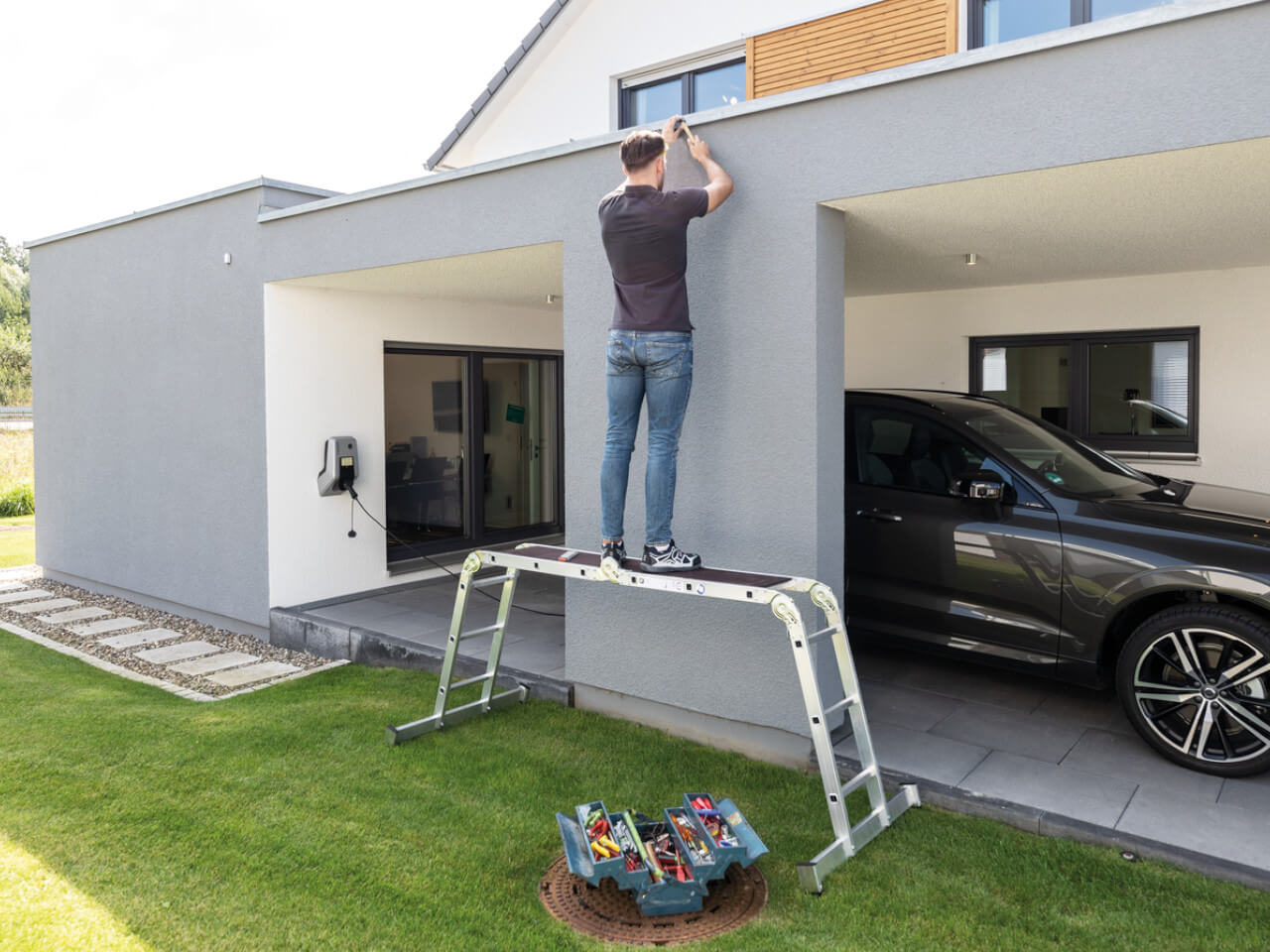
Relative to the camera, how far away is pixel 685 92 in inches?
386

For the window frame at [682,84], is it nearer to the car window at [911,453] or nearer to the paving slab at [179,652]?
the car window at [911,453]

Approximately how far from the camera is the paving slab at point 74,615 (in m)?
7.59

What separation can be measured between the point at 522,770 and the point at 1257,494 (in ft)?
13.0

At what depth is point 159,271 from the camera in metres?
7.43

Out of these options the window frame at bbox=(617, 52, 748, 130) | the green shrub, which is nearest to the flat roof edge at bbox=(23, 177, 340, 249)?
the window frame at bbox=(617, 52, 748, 130)

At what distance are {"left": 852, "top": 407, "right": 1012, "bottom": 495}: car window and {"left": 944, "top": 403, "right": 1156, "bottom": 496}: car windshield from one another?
143 mm

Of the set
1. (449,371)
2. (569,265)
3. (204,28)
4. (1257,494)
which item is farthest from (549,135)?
(204,28)

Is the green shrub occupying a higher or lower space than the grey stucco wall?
lower

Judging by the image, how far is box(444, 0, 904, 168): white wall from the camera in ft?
30.2

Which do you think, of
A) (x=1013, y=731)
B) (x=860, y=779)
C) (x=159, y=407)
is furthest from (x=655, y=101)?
(x=860, y=779)

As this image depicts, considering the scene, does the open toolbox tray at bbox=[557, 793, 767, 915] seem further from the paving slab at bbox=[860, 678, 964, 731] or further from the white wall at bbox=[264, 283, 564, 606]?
the white wall at bbox=[264, 283, 564, 606]

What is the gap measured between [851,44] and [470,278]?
3494 millimetres

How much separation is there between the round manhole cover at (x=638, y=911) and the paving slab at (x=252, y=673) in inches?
131

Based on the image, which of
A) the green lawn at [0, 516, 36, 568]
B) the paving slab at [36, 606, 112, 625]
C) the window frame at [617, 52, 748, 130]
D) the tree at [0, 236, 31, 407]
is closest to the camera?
the paving slab at [36, 606, 112, 625]
